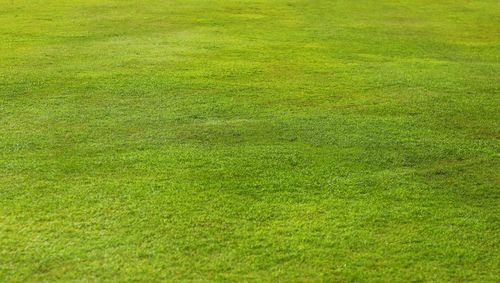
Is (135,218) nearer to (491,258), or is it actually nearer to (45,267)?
(45,267)

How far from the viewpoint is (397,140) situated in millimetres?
7371

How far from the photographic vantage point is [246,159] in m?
6.75

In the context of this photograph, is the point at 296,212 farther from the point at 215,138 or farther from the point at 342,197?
the point at 215,138

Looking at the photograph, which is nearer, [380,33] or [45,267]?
[45,267]

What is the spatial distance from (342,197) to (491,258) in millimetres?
1435

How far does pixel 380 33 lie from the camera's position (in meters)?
13.9

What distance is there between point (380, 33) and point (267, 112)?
21.4 ft

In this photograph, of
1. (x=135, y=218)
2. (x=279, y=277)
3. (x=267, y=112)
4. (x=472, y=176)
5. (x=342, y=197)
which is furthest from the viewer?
(x=267, y=112)

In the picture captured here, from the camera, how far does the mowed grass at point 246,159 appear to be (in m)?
4.96

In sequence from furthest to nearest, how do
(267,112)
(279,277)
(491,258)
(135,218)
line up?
(267,112) < (135,218) < (491,258) < (279,277)

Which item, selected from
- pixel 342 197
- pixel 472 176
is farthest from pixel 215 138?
pixel 472 176

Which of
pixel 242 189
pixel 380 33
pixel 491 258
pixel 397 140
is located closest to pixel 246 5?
pixel 380 33

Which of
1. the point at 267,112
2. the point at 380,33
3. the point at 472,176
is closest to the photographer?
the point at 472,176

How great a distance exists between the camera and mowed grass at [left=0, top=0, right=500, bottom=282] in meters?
4.96
